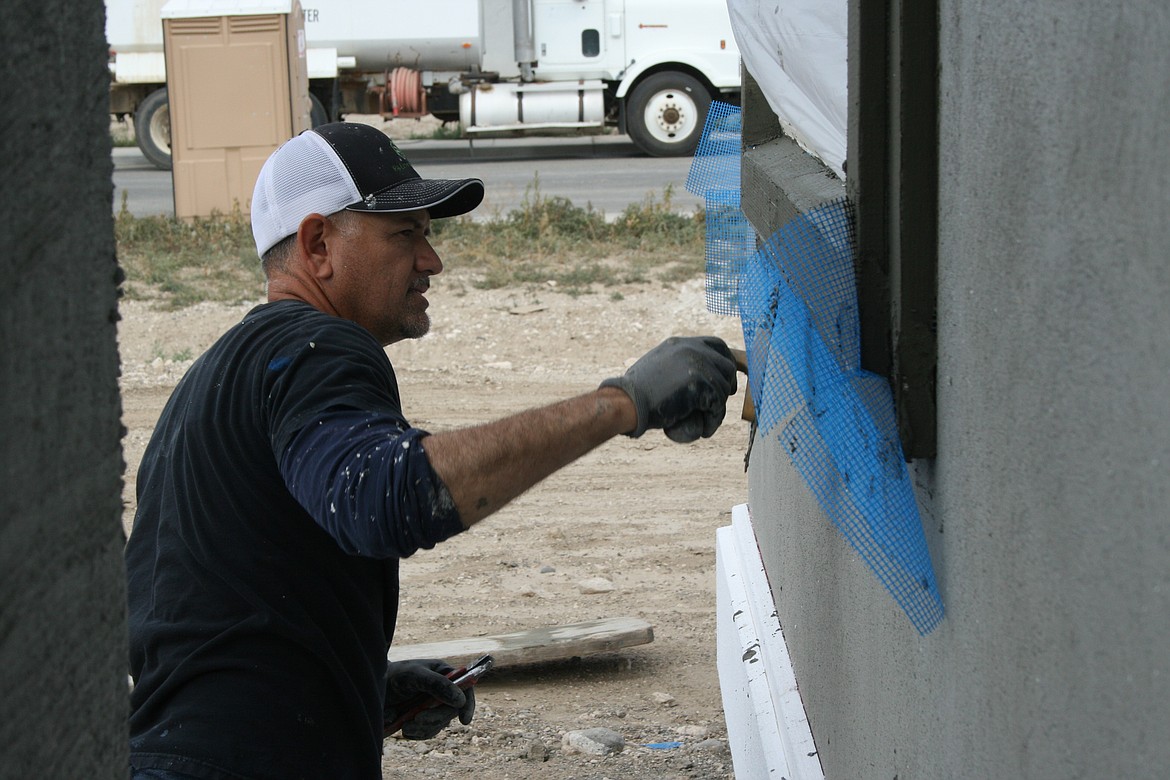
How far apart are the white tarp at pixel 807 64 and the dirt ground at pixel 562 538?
225cm

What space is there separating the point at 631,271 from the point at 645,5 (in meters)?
7.96

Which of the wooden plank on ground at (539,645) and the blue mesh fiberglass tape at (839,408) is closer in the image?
the blue mesh fiberglass tape at (839,408)

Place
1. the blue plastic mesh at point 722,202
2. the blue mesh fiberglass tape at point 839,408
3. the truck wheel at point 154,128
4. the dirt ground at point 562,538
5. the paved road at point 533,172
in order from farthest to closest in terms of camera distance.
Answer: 1. the truck wheel at point 154,128
2. the paved road at point 533,172
3. the dirt ground at point 562,538
4. the blue plastic mesh at point 722,202
5. the blue mesh fiberglass tape at point 839,408

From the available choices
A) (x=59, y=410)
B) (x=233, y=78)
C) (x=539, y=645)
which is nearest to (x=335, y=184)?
(x=59, y=410)

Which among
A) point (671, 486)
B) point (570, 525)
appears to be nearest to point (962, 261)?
point (570, 525)

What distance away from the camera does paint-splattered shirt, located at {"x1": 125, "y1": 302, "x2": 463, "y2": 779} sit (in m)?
2.11

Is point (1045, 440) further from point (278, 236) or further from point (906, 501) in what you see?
point (278, 236)

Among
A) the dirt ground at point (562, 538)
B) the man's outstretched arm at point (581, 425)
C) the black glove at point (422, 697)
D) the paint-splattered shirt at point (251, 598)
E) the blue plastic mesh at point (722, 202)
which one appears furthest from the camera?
the dirt ground at point (562, 538)

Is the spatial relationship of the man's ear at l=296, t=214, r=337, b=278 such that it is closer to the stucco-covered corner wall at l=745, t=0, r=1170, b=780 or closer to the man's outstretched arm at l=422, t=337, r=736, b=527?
the man's outstretched arm at l=422, t=337, r=736, b=527

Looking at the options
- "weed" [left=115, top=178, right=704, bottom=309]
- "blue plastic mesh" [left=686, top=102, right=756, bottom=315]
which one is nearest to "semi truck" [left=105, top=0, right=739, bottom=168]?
"weed" [left=115, top=178, right=704, bottom=309]

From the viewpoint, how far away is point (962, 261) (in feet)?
4.89

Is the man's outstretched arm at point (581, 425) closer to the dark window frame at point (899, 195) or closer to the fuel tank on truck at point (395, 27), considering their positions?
the dark window frame at point (899, 195)

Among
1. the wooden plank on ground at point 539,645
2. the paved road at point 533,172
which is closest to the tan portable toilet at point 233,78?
the paved road at point 533,172

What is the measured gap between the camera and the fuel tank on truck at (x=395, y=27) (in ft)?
52.7
